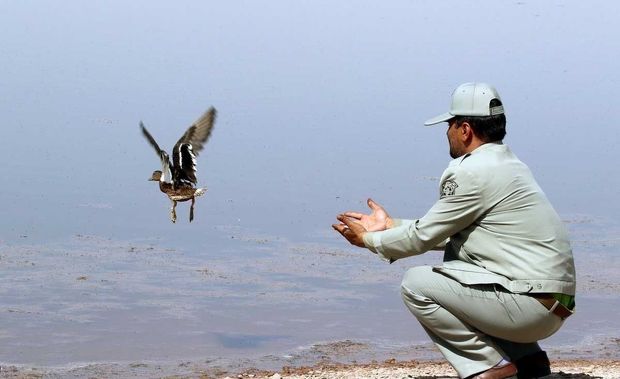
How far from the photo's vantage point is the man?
5.95 metres

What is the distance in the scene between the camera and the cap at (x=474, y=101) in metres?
6.11

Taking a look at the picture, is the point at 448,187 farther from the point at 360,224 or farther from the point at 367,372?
the point at 367,372

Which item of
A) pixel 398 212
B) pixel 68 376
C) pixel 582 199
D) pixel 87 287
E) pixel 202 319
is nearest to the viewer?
pixel 68 376

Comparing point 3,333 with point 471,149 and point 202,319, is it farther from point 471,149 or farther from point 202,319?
point 471,149

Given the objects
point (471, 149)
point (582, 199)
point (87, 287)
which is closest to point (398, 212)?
point (582, 199)

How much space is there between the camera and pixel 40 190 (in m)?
16.0

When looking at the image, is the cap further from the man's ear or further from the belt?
the belt

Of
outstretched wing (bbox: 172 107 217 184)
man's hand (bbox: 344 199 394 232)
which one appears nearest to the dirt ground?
man's hand (bbox: 344 199 394 232)

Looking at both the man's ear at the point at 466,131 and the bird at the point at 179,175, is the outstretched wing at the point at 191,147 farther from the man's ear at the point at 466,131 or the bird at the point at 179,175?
the man's ear at the point at 466,131

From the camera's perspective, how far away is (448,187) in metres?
6.03

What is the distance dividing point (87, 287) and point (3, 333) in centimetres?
156

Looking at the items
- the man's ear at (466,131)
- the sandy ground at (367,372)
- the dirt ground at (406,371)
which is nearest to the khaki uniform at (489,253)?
the man's ear at (466,131)

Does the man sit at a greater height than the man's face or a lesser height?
lesser

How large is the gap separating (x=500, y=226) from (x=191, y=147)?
4984 millimetres
